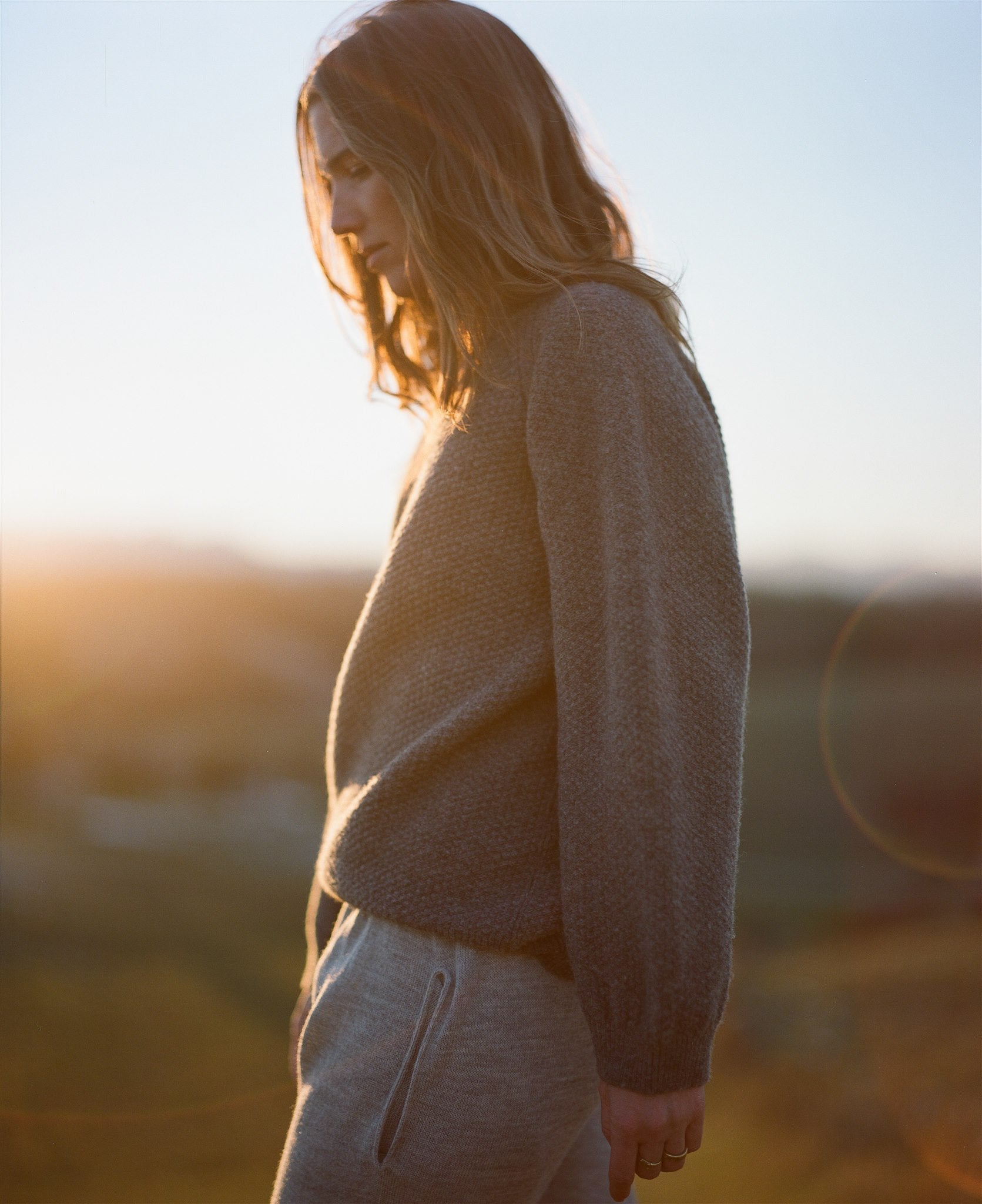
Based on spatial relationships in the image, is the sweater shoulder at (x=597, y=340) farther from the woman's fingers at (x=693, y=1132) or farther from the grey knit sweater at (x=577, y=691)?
the woman's fingers at (x=693, y=1132)

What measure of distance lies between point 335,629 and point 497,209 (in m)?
5.19

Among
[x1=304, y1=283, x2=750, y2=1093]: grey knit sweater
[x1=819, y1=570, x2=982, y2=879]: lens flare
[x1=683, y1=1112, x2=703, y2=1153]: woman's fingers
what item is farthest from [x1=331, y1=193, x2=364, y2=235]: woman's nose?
[x1=819, y1=570, x2=982, y2=879]: lens flare

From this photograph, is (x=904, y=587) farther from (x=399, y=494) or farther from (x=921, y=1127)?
(x=399, y=494)

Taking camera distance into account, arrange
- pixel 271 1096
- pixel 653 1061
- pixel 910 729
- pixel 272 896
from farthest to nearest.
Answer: pixel 910 729, pixel 272 896, pixel 271 1096, pixel 653 1061

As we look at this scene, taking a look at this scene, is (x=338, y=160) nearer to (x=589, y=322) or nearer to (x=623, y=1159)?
(x=589, y=322)

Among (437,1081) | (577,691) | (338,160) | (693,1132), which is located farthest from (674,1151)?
(338,160)

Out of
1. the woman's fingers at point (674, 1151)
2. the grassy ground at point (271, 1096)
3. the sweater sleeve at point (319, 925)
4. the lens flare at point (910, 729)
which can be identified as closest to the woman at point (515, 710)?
the woman's fingers at point (674, 1151)

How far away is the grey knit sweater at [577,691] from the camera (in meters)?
0.87

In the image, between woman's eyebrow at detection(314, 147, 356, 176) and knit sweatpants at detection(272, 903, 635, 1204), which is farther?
woman's eyebrow at detection(314, 147, 356, 176)

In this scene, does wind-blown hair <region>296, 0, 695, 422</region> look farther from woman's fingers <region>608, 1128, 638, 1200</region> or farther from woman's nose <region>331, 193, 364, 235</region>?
woman's fingers <region>608, 1128, 638, 1200</region>

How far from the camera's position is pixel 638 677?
0.88 meters

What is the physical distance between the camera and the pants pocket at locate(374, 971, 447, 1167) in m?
0.92

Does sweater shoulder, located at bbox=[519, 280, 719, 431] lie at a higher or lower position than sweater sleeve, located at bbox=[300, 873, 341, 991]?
higher

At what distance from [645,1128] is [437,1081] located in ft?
0.70
